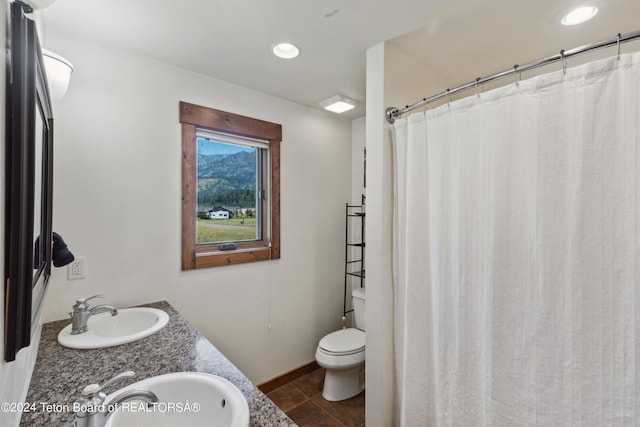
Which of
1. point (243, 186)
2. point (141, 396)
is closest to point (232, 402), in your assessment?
point (141, 396)

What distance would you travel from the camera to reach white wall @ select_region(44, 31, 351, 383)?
1.55 meters

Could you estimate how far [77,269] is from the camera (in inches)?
60.6

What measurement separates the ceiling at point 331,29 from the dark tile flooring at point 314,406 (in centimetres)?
219

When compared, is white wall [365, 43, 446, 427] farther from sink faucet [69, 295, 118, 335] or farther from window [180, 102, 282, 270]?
sink faucet [69, 295, 118, 335]

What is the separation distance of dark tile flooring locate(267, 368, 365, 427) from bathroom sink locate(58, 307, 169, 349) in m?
1.17

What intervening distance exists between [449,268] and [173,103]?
6.13ft

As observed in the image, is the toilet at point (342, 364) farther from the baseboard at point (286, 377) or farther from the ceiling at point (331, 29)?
the ceiling at point (331, 29)

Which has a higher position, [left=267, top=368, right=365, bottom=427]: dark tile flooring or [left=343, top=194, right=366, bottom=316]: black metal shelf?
[left=343, top=194, right=366, bottom=316]: black metal shelf

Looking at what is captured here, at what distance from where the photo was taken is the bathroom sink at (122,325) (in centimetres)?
130

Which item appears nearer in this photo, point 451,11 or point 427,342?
point 451,11

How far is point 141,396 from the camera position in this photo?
72 cm

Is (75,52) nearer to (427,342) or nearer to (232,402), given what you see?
(232,402)

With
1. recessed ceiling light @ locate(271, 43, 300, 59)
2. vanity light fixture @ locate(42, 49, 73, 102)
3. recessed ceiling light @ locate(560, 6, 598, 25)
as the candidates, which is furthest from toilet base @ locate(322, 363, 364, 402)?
recessed ceiling light @ locate(560, 6, 598, 25)

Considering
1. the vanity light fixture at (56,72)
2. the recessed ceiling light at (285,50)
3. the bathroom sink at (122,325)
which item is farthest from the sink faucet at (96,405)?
the recessed ceiling light at (285,50)
